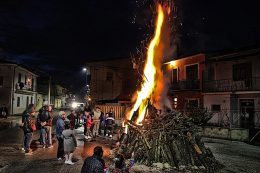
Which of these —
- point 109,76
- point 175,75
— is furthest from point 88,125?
point 109,76

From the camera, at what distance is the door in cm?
2261

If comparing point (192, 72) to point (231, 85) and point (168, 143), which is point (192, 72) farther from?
point (168, 143)

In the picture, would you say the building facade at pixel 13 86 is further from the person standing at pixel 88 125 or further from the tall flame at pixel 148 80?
the tall flame at pixel 148 80

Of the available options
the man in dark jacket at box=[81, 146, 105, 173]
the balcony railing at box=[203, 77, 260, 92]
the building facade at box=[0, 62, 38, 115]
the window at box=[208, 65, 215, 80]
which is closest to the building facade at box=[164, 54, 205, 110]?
the window at box=[208, 65, 215, 80]

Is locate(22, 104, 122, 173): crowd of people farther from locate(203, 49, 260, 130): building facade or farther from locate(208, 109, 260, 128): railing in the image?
locate(203, 49, 260, 130): building facade

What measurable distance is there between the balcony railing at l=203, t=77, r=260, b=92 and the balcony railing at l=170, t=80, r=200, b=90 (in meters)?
1.23

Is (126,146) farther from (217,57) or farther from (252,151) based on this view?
(217,57)

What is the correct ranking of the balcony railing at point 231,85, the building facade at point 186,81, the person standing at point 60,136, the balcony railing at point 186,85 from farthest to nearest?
the balcony railing at point 186,85 → the building facade at point 186,81 → the balcony railing at point 231,85 → the person standing at point 60,136

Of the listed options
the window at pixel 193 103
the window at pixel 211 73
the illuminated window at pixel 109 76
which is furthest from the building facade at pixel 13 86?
the window at pixel 211 73

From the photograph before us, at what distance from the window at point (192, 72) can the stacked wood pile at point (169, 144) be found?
60.4 ft

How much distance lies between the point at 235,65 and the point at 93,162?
23.3 meters

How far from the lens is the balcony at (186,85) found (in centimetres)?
2844

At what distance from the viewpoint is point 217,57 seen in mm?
25578

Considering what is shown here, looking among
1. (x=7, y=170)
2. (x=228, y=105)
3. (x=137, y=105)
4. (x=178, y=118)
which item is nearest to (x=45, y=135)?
(x=7, y=170)
